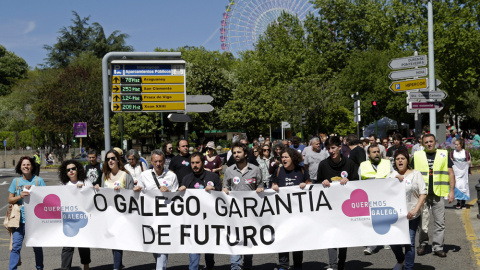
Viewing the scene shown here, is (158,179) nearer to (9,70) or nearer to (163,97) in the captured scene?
(163,97)

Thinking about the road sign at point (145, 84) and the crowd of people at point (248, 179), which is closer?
the crowd of people at point (248, 179)

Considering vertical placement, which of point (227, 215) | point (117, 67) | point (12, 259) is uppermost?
point (117, 67)

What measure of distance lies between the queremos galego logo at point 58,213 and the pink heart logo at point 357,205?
345 centimetres

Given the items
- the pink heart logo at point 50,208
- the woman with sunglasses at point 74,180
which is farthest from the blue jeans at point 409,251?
the pink heart logo at point 50,208

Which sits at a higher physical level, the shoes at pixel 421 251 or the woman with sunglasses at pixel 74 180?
the woman with sunglasses at pixel 74 180

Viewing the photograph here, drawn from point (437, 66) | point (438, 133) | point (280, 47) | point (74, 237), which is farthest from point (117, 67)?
point (280, 47)

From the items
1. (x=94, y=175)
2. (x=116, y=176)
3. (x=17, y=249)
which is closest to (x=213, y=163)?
(x=94, y=175)

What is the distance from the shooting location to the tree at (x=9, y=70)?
91.2 meters

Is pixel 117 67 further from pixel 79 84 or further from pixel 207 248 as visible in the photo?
pixel 79 84

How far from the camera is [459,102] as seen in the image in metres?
60.6

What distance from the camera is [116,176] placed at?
799 centimetres

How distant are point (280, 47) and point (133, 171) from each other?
55.0 m

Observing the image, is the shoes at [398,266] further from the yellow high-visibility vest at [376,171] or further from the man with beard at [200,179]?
the man with beard at [200,179]

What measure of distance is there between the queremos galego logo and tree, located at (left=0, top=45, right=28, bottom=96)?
8813cm
